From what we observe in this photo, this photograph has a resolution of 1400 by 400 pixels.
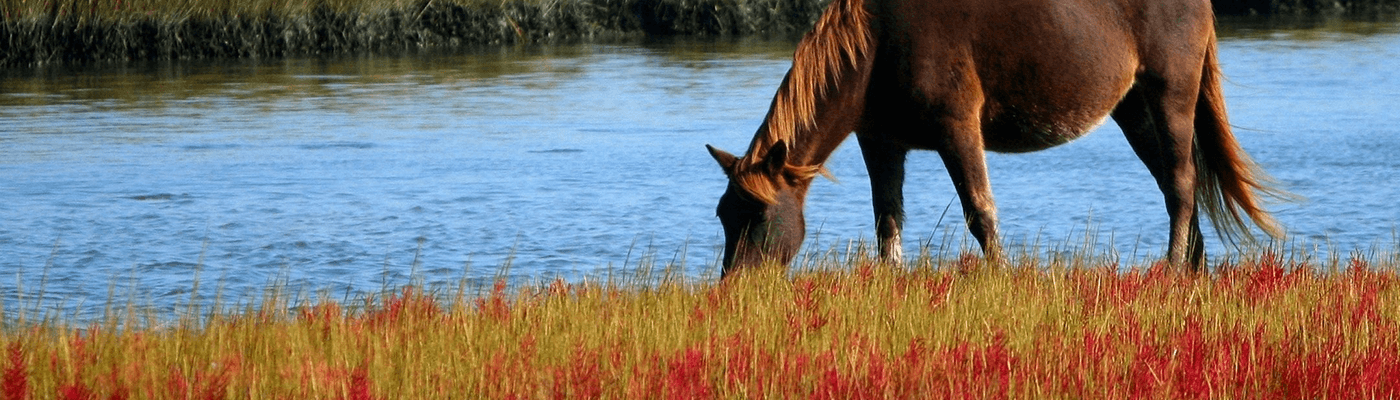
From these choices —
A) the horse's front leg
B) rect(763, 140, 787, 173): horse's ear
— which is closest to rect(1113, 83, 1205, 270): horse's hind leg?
the horse's front leg

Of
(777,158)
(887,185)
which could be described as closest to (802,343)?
(777,158)

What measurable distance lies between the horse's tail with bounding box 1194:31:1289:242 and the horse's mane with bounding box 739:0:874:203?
6.57ft

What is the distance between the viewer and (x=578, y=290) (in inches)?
257

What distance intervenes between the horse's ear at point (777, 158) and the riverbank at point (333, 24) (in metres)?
16.8

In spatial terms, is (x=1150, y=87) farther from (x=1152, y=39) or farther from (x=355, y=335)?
(x=355, y=335)

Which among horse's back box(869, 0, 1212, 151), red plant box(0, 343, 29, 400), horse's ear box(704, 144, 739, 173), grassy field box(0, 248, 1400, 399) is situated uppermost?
horse's back box(869, 0, 1212, 151)

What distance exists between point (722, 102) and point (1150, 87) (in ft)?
32.5

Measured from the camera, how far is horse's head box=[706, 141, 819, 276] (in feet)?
20.1

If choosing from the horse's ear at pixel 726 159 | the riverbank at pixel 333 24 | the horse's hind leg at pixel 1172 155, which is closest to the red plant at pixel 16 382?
the horse's ear at pixel 726 159

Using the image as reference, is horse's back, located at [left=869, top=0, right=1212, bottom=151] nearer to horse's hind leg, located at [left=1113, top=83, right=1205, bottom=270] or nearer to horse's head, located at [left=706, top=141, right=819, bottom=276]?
horse's hind leg, located at [left=1113, top=83, right=1205, bottom=270]

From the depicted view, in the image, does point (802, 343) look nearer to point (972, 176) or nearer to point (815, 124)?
point (815, 124)

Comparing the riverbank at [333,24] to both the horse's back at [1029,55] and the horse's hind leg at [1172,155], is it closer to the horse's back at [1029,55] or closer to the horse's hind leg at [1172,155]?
the horse's hind leg at [1172,155]

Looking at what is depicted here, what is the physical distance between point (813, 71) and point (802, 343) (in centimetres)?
162

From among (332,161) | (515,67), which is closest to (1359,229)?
(332,161)
